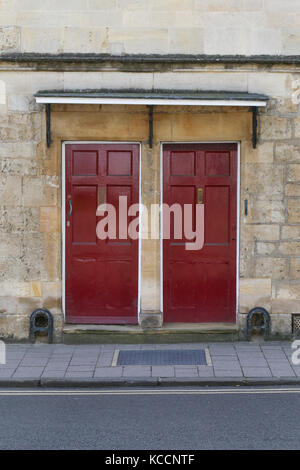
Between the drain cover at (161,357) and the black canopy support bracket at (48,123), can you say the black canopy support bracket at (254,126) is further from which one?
the drain cover at (161,357)

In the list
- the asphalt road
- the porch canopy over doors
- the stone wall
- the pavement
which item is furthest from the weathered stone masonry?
the asphalt road

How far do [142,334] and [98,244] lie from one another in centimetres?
149

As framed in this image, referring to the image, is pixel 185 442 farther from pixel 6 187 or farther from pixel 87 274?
pixel 6 187

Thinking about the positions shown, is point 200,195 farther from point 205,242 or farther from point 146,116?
point 146,116

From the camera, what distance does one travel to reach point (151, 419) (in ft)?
19.8

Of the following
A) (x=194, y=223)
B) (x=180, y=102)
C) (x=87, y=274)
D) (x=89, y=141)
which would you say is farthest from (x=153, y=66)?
(x=87, y=274)

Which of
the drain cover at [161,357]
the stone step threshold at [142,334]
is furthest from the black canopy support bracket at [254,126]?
the drain cover at [161,357]

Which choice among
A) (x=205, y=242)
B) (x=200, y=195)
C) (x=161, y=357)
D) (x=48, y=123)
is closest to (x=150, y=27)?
(x=48, y=123)

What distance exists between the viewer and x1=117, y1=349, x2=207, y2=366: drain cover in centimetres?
796

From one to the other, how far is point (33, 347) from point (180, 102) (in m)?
4.04

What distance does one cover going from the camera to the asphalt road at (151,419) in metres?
5.43

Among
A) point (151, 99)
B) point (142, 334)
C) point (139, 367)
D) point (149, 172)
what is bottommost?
point (139, 367)

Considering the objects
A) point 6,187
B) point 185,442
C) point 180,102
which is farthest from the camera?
point 6,187

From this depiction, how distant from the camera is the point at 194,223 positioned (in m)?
9.24
